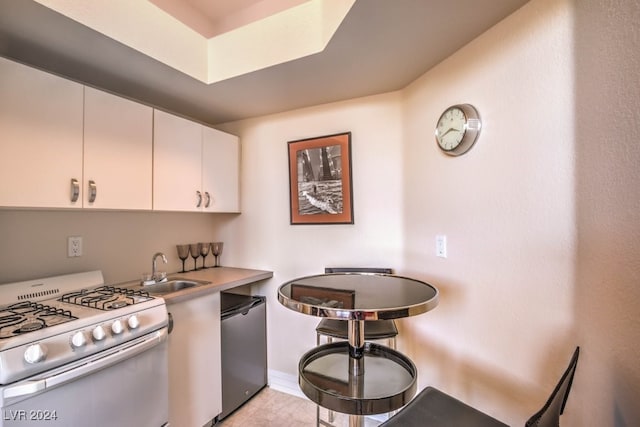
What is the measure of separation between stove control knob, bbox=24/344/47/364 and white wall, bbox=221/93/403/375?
156 cm

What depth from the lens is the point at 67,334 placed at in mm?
1065

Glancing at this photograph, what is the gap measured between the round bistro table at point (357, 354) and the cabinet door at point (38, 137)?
125 centimetres

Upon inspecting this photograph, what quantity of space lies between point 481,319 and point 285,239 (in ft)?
5.06

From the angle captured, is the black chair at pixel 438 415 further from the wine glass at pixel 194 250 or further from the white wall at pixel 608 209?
the wine glass at pixel 194 250

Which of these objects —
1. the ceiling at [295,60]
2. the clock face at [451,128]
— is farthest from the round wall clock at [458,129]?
the ceiling at [295,60]

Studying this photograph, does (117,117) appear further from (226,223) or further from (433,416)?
(433,416)

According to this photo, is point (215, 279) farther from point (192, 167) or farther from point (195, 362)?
point (192, 167)

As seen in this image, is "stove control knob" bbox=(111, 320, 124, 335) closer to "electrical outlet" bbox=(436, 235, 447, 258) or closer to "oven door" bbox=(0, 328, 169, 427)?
"oven door" bbox=(0, 328, 169, 427)

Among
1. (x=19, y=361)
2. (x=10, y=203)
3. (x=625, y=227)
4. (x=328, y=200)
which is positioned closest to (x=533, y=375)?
(x=625, y=227)

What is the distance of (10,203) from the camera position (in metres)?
1.22

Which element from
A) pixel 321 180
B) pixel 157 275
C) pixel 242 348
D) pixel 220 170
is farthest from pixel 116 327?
pixel 321 180

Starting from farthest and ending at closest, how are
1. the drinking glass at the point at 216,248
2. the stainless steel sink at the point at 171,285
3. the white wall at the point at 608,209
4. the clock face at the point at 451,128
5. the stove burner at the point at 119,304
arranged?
the drinking glass at the point at 216,248 → the stainless steel sink at the point at 171,285 → the clock face at the point at 451,128 → the stove burner at the point at 119,304 → the white wall at the point at 608,209

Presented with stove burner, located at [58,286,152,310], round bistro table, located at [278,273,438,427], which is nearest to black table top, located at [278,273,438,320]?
round bistro table, located at [278,273,438,427]

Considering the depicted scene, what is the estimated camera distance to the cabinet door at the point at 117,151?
1.49 meters
